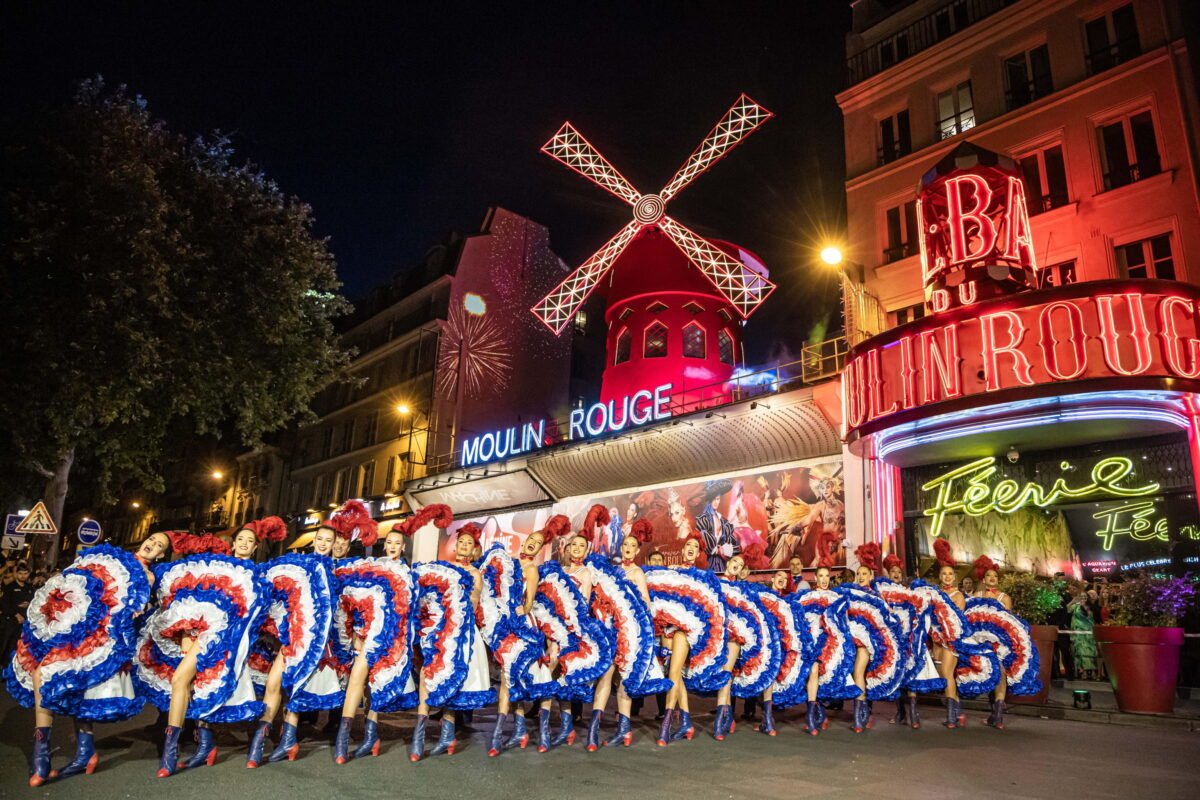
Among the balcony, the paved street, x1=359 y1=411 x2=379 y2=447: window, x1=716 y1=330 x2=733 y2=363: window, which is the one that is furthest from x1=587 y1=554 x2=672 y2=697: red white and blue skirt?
x1=359 y1=411 x2=379 y2=447: window

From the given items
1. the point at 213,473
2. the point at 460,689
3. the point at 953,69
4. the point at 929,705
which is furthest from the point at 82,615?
the point at 213,473

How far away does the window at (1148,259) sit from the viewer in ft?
40.6

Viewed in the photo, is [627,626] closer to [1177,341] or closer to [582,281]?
[1177,341]

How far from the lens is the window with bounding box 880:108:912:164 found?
1670cm

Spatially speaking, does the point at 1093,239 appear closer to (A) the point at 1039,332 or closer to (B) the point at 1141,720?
(A) the point at 1039,332

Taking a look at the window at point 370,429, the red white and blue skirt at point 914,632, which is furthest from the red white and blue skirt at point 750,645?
the window at point 370,429

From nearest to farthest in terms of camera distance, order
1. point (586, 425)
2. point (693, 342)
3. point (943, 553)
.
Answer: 1. point (943, 553)
2. point (586, 425)
3. point (693, 342)

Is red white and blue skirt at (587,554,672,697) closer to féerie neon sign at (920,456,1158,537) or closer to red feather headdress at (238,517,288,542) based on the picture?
red feather headdress at (238,517,288,542)

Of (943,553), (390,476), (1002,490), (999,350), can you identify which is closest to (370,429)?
(390,476)

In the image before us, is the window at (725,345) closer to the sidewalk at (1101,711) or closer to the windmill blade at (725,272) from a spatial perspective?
the windmill blade at (725,272)

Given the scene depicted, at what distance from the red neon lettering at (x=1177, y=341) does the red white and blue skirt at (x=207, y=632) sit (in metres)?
11.0

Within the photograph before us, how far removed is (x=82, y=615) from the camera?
5.12 m

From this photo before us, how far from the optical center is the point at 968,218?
1278 centimetres

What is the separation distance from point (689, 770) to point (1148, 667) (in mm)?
6534
